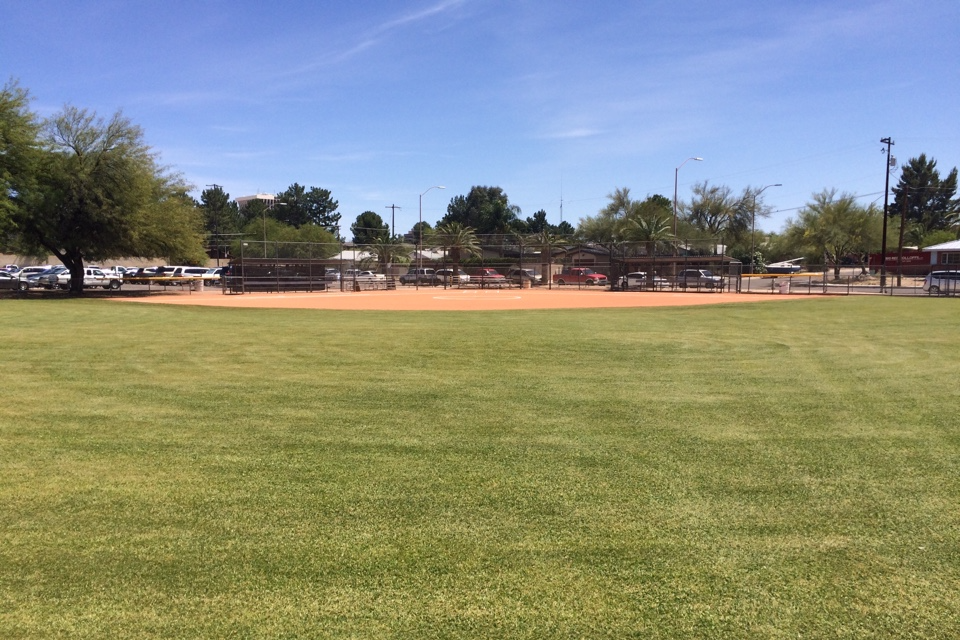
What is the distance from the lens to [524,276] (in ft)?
188

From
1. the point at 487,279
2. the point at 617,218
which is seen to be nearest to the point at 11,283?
the point at 487,279

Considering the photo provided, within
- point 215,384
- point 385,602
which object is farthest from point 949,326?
point 385,602

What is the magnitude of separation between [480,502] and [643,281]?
46051mm

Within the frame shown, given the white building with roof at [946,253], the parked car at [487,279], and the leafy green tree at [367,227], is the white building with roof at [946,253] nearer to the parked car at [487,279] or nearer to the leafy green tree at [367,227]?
the parked car at [487,279]

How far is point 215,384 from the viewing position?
9578mm

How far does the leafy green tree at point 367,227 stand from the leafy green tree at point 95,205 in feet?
315

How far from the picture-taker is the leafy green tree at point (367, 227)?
13812cm

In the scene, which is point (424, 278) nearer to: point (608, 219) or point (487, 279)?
point (487, 279)

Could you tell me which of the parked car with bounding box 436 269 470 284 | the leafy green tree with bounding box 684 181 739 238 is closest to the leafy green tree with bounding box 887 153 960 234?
the leafy green tree with bounding box 684 181 739 238

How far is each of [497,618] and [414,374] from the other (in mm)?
6932

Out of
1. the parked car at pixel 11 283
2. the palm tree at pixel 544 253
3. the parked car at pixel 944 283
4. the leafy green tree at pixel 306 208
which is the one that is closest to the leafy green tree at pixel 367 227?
the leafy green tree at pixel 306 208

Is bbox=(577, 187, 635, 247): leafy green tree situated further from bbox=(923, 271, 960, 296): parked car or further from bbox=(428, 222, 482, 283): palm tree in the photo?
bbox=(923, 271, 960, 296): parked car

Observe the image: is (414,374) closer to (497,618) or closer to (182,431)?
(182,431)

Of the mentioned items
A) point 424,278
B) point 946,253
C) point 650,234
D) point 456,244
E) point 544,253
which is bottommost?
point 424,278
